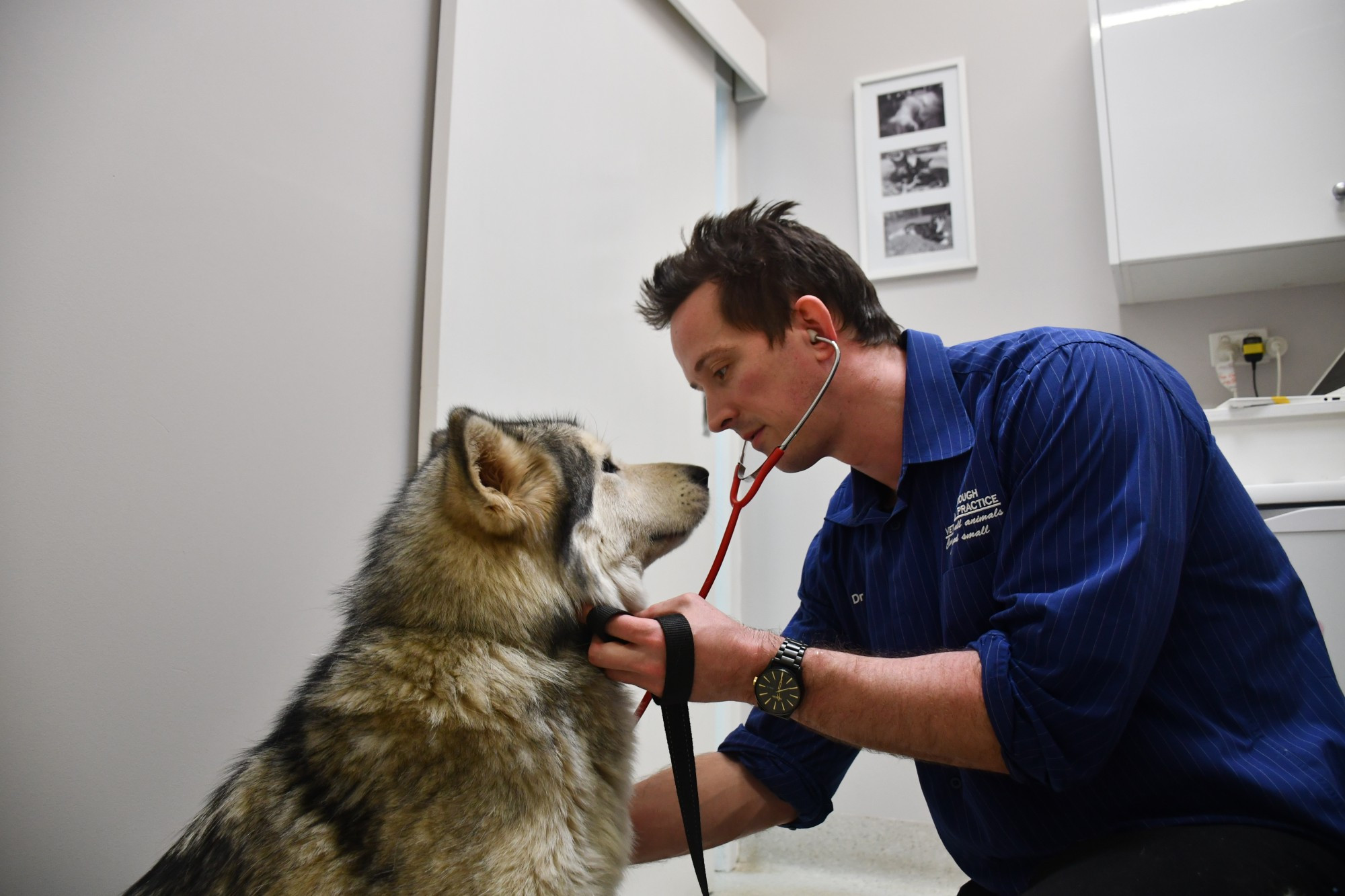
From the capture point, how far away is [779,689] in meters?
1.14

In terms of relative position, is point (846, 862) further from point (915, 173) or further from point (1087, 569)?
point (915, 173)

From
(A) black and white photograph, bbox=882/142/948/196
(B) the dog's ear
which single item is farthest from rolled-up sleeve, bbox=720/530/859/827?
(A) black and white photograph, bbox=882/142/948/196

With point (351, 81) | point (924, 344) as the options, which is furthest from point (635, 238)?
point (924, 344)

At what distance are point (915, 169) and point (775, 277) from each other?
2.16 metres

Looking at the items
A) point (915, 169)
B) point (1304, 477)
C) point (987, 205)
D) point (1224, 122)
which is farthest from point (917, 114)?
point (1304, 477)

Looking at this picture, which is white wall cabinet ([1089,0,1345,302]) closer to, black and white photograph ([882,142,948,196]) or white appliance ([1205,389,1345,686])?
white appliance ([1205,389,1345,686])

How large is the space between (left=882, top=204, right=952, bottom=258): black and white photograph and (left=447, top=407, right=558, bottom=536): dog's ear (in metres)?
2.54

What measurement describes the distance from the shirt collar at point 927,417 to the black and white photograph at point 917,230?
6.38ft

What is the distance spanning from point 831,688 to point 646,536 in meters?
0.39

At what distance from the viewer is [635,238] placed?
273 centimetres

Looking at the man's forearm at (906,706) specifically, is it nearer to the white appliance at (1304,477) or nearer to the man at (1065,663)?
the man at (1065,663)

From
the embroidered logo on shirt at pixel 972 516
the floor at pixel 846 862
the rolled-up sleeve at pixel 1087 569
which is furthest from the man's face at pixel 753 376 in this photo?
the floor at pixel 846 862

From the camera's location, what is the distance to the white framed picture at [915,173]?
3.32 m

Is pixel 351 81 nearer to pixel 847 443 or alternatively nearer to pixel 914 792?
pixel 847 443
